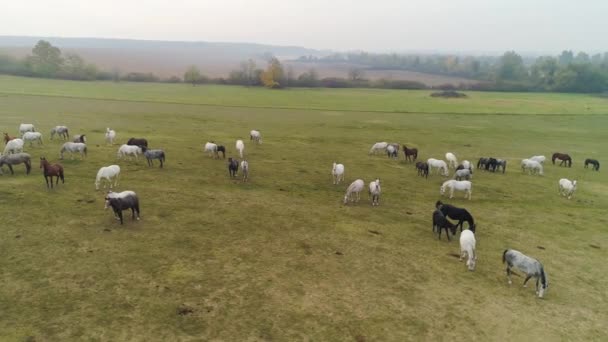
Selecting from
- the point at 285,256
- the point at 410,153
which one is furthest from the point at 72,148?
the point at 410,153

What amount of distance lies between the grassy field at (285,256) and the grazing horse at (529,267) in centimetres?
32

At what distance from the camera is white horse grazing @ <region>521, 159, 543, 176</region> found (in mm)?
28038

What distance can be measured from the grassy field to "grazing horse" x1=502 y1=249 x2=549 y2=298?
0.32 metres

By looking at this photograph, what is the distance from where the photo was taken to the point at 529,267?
40.9ft

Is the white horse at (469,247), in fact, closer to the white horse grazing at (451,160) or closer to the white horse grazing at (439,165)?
the white horse grazing at (439,165)

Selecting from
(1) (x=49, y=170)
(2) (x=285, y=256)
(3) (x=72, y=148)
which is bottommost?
(2) (x=285, y=256)

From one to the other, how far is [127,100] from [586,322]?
65.2 metres

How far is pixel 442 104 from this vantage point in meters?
74.8

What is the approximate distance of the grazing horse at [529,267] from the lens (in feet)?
39.9

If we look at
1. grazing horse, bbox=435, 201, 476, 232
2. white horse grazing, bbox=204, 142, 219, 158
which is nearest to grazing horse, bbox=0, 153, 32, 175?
white horse grazing, bbox=204, 142, 219, 158

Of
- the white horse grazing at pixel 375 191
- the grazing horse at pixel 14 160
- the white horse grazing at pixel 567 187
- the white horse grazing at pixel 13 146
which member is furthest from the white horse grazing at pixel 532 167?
the white horse grazing at pixel 13 146

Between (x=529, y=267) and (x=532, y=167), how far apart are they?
1861cm

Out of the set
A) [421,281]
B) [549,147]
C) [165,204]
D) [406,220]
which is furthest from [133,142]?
[549,147]

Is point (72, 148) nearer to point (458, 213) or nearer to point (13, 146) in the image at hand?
point (13, 146)
